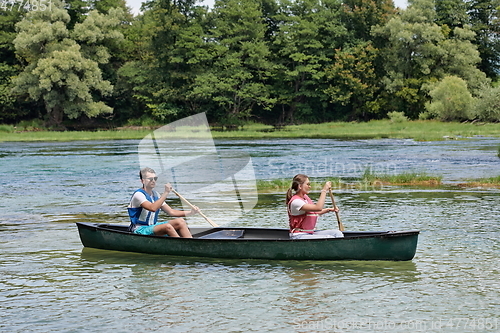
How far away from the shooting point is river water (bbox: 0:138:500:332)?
845 cm

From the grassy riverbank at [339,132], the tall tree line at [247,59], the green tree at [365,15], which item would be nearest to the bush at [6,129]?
the grassy riverbank at [339,132]

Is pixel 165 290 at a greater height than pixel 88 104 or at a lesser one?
lesser

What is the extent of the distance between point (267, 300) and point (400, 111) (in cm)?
5725

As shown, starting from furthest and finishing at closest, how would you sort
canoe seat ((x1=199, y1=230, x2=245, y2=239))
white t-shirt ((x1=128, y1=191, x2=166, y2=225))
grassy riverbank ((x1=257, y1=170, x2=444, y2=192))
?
1. grassy riverbank ((x1=257, y1=170, x2=444, y2=192))
2. canoe seat ((x1=199, y1=230, x2=245, y2=239))
3. white t-shirt ((x1=128, y1=191, x2=166, y2=225))

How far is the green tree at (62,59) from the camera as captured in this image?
55281mm

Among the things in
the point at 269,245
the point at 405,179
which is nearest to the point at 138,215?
the point at 269,245

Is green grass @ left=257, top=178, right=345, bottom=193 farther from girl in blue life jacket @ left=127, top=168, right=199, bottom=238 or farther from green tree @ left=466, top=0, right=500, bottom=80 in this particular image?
green tree @ left=466, top=0, right=500, bottom=80

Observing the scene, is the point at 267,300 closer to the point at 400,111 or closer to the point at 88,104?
the point at 88,104

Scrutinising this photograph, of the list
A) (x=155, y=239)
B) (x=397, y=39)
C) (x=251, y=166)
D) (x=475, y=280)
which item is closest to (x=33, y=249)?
(x=155, y=239)

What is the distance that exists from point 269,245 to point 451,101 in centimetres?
4518

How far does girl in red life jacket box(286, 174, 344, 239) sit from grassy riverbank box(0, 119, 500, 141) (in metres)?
34.9

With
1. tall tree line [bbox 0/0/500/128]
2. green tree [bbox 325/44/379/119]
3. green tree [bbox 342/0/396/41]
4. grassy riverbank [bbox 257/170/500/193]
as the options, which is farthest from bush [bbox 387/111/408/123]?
grassy riverbank [bbox 257/170/500/193]

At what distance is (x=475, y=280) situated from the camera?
10164mm

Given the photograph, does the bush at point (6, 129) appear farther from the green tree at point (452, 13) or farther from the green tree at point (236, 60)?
the green tree at point (452, 13)
